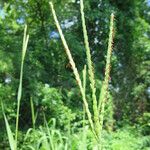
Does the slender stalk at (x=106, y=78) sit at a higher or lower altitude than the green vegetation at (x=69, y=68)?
lower

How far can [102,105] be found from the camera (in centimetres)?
69

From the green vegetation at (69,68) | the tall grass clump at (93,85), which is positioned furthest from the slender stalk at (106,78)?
the green vegetation at (69,68)

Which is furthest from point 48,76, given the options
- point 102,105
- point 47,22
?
point 102,105

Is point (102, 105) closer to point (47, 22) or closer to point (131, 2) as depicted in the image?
point (47, 22)

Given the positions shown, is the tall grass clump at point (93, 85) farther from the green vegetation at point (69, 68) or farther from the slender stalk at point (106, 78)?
the green vegetation at point (69, 68)

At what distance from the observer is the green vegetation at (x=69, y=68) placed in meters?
9.85

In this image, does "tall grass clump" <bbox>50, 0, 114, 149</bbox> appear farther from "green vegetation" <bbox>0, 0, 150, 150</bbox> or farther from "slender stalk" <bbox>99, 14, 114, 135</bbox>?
"green vegetation" <bbox>0, 0, 150, 150</bbox>

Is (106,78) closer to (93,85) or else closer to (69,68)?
(93,85)

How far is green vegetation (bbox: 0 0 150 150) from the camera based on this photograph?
32.3 feet

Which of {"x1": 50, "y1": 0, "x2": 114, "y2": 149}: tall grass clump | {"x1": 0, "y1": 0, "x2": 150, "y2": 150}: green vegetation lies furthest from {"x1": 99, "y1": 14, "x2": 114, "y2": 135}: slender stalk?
{"x1": 0, "y1": 0, "x2": 150, "y2": 150}: green vegetation

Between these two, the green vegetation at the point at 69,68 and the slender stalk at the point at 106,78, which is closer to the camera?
the slender stalk at the point at 106,78

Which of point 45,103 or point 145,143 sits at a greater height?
point 45,103

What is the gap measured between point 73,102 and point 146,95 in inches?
110

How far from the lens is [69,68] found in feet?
36.4
